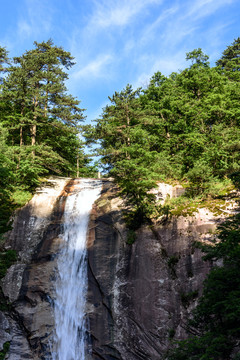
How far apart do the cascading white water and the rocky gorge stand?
376 millimetres

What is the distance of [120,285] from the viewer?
13422 millimetres

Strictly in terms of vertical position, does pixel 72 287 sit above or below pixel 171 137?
below

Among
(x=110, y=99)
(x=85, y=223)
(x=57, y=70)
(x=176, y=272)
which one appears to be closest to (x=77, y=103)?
(x=57, y=70)

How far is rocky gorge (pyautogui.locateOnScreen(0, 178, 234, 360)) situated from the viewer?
38.5 ft

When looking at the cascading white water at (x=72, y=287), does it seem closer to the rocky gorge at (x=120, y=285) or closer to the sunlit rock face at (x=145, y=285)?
the rocky gorge at (x=120, y=285)

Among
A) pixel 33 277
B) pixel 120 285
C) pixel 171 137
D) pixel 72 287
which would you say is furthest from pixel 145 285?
pixel 171 137

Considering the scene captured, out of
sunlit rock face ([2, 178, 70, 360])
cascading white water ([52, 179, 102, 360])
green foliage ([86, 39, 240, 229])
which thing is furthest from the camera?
green foliage ([86, 39, 240, 229])

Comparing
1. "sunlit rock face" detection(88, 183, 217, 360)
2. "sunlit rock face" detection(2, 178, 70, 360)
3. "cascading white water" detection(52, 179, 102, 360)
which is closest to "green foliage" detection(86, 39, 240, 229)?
"sunlit rock face" detection(88, 183, 217, 360)

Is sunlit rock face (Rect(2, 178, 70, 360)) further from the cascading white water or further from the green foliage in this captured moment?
the green foliage

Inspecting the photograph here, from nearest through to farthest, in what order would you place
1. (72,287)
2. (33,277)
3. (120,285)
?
1. (120,285)
2. (72,287)
3. (33,277)

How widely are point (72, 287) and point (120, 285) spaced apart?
2.77m

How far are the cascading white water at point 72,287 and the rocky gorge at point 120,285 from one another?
0.38 metres

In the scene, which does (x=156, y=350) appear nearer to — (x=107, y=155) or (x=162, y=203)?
(x=162, y=203)

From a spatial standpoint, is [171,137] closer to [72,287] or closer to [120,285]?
[120,285]
